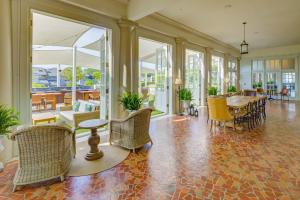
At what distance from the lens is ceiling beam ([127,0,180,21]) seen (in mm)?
4270

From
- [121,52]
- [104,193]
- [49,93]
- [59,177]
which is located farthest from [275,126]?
[49,93]

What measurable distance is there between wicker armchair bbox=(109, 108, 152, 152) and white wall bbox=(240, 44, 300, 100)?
42.5 feet

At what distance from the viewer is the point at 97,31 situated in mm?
5098

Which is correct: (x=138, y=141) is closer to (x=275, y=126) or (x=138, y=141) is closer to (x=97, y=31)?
(x=97, y=31)

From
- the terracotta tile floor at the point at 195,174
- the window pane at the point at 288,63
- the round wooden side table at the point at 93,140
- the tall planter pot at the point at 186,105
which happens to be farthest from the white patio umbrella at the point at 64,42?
the window pane at the point at 288,63

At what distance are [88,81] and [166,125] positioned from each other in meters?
3.20

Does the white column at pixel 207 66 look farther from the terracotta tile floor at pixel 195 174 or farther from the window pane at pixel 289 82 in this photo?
the window pane at pixel 289 82

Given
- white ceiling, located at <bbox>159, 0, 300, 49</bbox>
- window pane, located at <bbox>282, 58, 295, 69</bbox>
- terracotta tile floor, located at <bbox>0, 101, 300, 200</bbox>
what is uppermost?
white ceiling, located at <bbox>159, 0, 300, 49</bbox>

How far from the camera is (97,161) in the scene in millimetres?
3213

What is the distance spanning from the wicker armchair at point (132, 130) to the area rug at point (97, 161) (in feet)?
0.58

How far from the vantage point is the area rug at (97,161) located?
289 cm

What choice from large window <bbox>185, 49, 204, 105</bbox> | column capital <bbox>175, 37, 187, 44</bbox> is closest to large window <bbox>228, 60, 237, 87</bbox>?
large window <bbox>185, 49, 204, 105</bbox>

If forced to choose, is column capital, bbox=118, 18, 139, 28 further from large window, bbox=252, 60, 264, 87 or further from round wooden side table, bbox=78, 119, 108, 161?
large window, bbox=252, 60, 264, 87

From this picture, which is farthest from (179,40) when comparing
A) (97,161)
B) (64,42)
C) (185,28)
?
(97,161)
